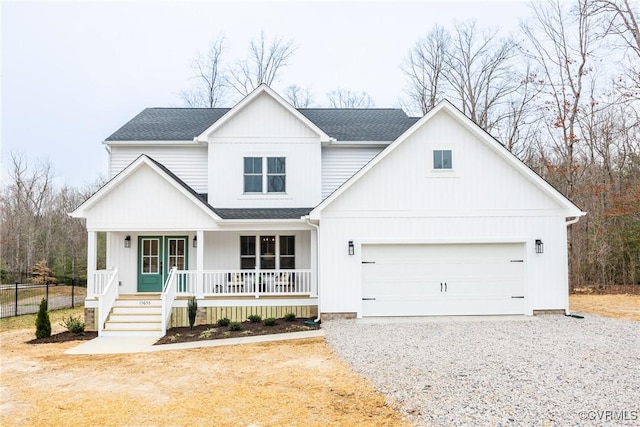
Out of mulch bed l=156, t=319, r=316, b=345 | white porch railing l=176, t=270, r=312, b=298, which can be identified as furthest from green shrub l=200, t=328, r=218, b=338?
white porch railing l=176, t=270, r=312, b=298

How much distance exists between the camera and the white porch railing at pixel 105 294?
40.0 ft

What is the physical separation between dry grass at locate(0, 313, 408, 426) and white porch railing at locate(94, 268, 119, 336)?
7.36 ft

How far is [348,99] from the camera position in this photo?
1391 inches

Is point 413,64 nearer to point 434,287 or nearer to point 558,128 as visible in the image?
point 558,128

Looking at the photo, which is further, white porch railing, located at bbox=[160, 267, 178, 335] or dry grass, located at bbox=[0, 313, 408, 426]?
white porch railing, located at bbox=[160, 267, 178, 335]

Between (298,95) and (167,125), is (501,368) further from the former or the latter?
(298,95)

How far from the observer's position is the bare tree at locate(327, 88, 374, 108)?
3516 centimetres

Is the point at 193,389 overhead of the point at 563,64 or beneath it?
beneath

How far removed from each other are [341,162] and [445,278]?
5566 millimetres

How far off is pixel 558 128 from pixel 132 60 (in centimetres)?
2648

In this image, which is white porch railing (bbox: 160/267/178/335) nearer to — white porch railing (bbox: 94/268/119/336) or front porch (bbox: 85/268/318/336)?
front porch (bbox: 85/268/318/336)

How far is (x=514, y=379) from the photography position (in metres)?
6.99

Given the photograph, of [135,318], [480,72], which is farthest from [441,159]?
[480,72]

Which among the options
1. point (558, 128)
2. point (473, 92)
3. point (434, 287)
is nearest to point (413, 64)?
point (473, 92)
